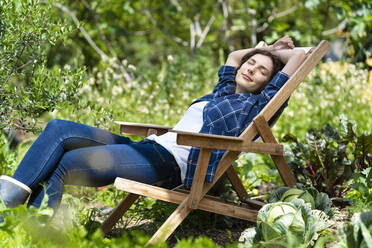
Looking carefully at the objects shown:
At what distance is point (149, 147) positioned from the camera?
8.75 ft

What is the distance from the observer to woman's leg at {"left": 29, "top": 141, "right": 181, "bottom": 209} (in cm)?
234

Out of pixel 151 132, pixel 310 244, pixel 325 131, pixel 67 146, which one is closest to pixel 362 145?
pixel 325 131

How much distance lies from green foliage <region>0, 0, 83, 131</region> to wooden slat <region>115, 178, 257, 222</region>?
0.86 metres

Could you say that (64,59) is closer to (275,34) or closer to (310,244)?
(275,34)

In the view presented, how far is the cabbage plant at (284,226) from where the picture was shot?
7.33 ft

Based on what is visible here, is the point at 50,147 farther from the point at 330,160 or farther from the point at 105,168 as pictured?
the point at 330,160

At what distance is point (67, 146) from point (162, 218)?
91 centimetres

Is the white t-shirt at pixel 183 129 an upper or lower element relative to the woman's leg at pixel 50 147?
upper

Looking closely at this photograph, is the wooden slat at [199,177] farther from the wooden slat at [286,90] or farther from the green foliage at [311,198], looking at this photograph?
the green foliage at [311,198]

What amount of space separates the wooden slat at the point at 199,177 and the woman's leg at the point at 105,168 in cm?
28

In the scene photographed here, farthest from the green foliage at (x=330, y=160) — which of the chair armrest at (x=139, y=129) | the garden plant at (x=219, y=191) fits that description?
the chair armrest at (x=139, y=129)

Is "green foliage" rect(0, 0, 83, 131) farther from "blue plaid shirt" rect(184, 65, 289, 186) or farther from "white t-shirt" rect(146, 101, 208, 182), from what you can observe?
"blue plaid shirt" rect(184, 65, 289, 186)

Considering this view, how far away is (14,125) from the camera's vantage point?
293 cm

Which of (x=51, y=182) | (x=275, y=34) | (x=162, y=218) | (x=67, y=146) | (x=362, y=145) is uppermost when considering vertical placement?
(x=275, y=34)
